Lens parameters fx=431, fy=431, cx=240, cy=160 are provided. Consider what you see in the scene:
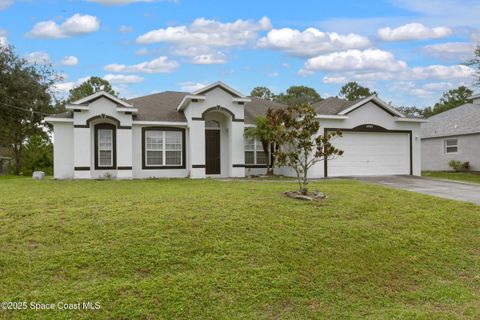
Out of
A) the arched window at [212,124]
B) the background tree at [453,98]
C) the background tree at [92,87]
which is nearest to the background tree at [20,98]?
the background tree at [92,87]

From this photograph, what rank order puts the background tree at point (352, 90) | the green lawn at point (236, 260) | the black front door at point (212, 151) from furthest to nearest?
the background tree at point (352, 90) < the black front door at point (212, 151) < the green lawn at point (236, 260)

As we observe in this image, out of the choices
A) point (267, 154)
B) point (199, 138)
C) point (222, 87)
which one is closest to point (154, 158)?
point (199, 138)

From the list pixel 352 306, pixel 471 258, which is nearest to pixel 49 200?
pixel 352 306

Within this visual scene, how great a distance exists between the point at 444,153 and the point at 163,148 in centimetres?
1995

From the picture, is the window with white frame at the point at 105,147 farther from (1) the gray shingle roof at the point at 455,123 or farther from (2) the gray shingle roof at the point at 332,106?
(1) the gray shingle roof at the point at 455,123

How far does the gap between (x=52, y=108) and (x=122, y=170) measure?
17.6 m

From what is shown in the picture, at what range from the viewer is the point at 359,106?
2114cm

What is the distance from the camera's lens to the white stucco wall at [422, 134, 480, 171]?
89.6 feet

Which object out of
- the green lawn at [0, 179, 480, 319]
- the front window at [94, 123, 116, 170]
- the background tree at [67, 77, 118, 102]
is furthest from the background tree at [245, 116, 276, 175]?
the background tree at [67, 77, 118, 102]

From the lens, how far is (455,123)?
29984mm

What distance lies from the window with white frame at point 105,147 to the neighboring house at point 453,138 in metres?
22.0

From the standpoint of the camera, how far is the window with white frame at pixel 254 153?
21.8 m

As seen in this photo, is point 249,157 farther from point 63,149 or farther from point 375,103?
point 63,149

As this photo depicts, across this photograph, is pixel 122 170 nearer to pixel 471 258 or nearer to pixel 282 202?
pixel 282 202
